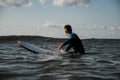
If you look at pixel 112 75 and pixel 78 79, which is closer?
pixel 78 79

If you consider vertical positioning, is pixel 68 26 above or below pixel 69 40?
above

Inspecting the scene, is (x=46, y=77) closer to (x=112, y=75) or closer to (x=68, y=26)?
(x=112, y=75)

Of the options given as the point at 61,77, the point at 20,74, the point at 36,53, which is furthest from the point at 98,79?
the point at 36,53

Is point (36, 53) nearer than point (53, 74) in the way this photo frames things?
No

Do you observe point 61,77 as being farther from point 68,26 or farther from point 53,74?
point 68,26

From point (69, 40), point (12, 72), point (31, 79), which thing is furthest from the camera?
point (69, 40)

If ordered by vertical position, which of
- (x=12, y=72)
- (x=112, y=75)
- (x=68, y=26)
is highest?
(x=68, y=26)

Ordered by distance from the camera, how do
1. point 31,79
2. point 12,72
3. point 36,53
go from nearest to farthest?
point 31,79 < point 12,72 < point 36,53

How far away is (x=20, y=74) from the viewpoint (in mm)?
6750

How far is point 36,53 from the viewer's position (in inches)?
531

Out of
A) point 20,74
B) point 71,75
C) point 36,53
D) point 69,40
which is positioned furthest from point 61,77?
point 36,53

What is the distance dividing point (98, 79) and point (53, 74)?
139 centimetres

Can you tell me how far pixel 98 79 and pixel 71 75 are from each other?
845mm

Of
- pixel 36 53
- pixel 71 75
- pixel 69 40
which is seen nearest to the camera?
pixel 71 75
